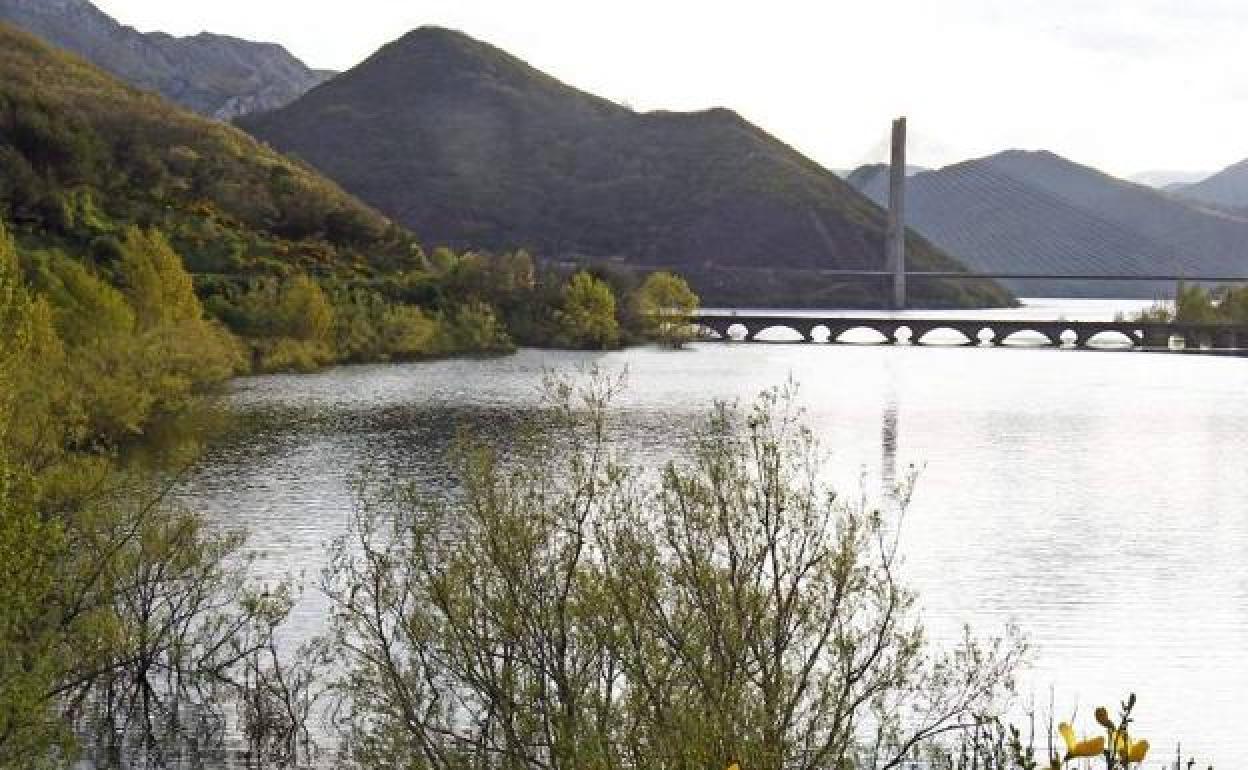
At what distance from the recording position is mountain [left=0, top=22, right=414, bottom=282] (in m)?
93.2

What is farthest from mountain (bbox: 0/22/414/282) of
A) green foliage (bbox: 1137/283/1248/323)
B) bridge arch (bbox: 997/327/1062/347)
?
green foliage (bbox: 1137/283/1248/323)

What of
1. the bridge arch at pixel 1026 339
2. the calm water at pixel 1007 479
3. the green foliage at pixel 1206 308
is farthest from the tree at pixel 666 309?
the green foliage at pixel 1206 308

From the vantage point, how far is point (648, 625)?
54.0 feet

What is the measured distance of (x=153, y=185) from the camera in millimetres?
111625

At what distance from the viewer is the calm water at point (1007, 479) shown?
27703mm

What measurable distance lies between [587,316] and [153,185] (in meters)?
32.0

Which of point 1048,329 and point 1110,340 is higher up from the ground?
point 1048,329

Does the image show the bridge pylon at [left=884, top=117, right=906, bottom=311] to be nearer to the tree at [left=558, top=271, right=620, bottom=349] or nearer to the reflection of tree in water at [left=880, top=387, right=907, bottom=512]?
the tree at [left=558, top=271, right=620, bottom=349]

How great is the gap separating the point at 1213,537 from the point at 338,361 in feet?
202

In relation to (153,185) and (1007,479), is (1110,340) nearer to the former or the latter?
(153,185)

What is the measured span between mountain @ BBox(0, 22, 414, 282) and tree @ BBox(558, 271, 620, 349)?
1443cm

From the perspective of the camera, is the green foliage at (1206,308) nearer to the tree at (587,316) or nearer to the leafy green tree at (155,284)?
the tree at (587,316)

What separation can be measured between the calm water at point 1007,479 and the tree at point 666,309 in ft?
85.0

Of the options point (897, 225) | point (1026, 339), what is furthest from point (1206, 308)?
point (897, 225)
